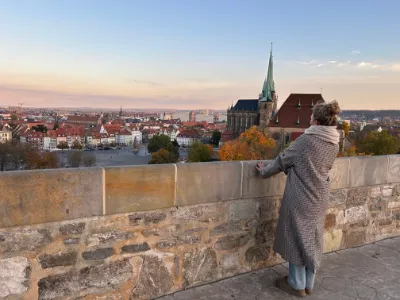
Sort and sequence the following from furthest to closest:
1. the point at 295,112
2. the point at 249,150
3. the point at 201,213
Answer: the point at 295,112
the point at 249,150
the point at 201,213

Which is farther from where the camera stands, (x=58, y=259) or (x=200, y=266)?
(x=200, y=266)

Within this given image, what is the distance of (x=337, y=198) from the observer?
366 centimetres

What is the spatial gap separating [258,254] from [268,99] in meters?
73.1

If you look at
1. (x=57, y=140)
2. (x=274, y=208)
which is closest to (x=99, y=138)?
(x=57, y=140)

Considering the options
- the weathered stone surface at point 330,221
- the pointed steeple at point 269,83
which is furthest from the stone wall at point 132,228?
the pointed steeple at point 269,83

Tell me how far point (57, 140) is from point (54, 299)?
326 ft

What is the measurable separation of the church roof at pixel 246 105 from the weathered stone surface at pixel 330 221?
84.2 m

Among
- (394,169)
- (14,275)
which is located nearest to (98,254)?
(14,275)

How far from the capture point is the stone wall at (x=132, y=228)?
2.20 m

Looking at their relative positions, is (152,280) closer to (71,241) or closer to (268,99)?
(71,241)

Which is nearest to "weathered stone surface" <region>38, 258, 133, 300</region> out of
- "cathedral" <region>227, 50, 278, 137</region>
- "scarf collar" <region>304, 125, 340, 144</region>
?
"scarf collar" <region>304, 125, 340, 144</region>

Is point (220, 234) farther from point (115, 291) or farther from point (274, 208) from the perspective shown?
point (115, 291)

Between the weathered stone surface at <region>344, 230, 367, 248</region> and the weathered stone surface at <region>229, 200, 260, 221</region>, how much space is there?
1.37 meters

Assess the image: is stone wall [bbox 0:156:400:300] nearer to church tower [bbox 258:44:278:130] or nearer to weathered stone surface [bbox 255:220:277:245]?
weathered stone surface [bbox 255:220:277:245]
